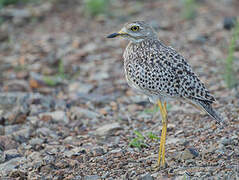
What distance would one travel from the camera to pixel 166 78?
4.69 meters

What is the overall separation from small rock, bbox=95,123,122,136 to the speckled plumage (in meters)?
1.17

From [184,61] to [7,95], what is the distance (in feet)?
10.8

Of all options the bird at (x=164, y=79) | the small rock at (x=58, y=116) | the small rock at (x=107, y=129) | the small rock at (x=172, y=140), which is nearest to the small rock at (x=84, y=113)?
the small rock at (x=58, y=116)

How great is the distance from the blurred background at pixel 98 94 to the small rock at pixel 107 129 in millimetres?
15

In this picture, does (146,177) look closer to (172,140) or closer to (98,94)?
(172,140)

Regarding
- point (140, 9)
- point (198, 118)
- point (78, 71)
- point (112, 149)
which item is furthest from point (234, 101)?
point (140, 9)

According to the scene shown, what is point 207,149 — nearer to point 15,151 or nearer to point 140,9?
point 15,151

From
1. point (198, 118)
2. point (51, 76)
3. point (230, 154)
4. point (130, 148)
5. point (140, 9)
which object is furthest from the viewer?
point (140, 9)

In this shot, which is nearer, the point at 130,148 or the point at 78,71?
the point at 130,148

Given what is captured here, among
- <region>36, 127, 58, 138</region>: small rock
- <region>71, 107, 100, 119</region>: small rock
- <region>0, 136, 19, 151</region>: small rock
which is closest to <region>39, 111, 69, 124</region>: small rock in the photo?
<region>71, 107, 100, 119</region>: small rock

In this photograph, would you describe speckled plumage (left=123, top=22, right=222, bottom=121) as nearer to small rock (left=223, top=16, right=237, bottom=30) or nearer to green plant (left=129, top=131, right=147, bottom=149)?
green plant (left=129, top=131, right=147, bottom=149)

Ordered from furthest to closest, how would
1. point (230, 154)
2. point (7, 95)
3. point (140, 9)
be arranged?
point (140, 9) < point (7, 95) < point (230, 154)

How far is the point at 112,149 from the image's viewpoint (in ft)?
17.4

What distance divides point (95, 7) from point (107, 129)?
4.96 metres
